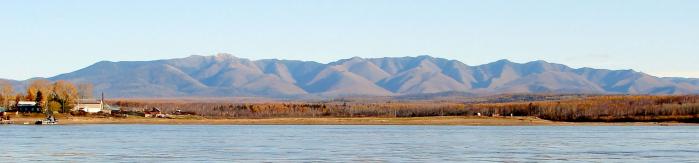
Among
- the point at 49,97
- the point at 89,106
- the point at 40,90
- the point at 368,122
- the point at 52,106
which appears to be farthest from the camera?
the point at 89,106

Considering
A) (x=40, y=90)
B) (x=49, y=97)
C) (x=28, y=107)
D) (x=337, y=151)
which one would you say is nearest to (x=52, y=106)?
(x=49, y=97)

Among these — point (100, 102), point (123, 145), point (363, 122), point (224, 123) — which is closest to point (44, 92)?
point (100, 102)

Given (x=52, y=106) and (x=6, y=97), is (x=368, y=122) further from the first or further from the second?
(x=6, y=97)

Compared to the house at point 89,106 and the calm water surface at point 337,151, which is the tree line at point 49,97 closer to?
the house at point 89,106

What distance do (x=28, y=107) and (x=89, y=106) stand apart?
11.3 metres

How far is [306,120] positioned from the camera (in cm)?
15838

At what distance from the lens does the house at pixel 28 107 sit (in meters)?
163

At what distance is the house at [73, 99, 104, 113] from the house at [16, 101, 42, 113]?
614cm

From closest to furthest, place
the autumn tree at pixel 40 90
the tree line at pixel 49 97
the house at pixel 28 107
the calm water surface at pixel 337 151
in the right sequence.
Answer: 1. the calm water surface at pixel 337 151
2. the tree line at pixel 49 97
3. the autumn tree at pixel 40 90
4. the house at pixel 28 107

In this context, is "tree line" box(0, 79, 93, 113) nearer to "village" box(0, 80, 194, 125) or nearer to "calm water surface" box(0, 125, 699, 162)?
"village" box(0, 80, 194, 125)

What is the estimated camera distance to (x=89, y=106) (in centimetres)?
17525

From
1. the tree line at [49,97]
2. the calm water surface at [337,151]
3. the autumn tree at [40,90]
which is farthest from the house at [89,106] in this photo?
the calm water surface at [337,151]

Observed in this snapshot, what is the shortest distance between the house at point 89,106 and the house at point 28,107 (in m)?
6.14

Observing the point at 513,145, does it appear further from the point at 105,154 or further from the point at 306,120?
the point at 306,120
